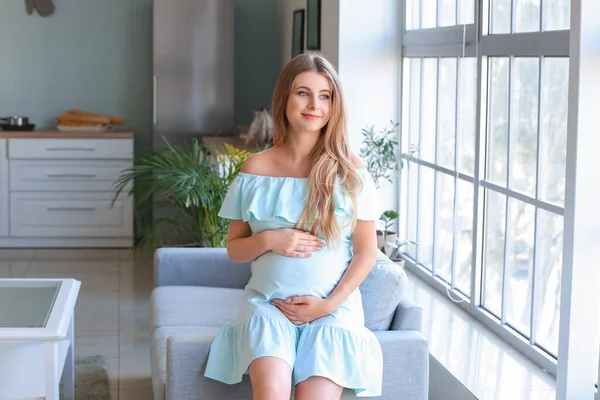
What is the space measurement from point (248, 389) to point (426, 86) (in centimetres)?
241

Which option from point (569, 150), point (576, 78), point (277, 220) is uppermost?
point (576, 78)

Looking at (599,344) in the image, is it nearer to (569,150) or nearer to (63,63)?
(569,150)

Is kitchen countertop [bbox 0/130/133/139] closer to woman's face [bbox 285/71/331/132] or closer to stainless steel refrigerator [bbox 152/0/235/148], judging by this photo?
stainless steel refrigerator [bbox 152/0/235/148]

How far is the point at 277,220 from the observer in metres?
2.63

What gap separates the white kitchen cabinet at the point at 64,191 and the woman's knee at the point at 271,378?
4.52 m

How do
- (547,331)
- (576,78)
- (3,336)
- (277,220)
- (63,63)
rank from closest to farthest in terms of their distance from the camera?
(576,78), (277,220), (3,336), (547,331), (63,63)

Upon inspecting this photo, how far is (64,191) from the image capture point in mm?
6820

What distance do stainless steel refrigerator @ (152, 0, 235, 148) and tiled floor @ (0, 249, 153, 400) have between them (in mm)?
1024

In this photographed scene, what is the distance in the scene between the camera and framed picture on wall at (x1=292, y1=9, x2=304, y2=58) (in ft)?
20.3

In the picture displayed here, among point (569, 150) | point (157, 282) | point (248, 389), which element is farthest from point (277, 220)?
point (157, 282)

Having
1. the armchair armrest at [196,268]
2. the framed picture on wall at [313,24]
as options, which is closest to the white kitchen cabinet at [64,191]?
the framed picture on wall at [313,24]

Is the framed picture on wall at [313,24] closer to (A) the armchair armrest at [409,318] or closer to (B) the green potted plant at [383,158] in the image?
(B) the green potted plant at [383,158]

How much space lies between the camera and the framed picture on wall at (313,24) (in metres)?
5.55

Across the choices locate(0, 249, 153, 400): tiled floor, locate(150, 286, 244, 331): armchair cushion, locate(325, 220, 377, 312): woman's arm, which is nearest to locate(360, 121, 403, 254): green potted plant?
locate(150, 286, 244, 331): armchair cushion
